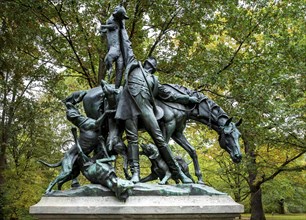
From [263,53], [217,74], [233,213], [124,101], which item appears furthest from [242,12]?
[233,213]

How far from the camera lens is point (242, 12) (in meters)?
13.2

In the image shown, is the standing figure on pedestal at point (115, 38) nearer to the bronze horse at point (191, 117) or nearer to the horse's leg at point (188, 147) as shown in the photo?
the bronze horse at point (191, 117)

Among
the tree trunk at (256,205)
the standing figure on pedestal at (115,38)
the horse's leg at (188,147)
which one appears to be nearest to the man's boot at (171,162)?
the horse's leg at (188,147)

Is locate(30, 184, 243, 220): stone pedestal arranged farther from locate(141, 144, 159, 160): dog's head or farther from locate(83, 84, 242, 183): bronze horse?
locate(83, 84, 242, 183): bronze horse

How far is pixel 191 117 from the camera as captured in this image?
6.40 m

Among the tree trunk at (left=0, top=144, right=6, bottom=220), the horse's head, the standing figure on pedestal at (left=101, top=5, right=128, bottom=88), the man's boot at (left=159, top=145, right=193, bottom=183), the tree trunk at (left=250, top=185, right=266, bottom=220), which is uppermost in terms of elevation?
the standing figure on pedestal at (left=101, top=5, right=128, bottom=88)

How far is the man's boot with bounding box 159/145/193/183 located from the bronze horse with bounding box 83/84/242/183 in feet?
1.01

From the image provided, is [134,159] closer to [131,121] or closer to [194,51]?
[131,121]

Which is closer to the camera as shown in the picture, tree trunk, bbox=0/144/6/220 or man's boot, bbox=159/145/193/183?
man's boot, bbox=159/145/193/183

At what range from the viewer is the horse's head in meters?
5.99

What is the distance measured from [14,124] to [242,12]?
10039mm

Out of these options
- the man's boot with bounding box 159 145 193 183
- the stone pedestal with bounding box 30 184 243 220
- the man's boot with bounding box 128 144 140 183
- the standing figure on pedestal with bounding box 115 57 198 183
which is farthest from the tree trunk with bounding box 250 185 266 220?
the stone pedestal with bounding box 30 184 243 220

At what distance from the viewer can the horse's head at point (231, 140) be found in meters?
5.99

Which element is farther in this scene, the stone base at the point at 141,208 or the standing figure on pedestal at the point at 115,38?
the standing figure on pedestal at the point at 115,38
